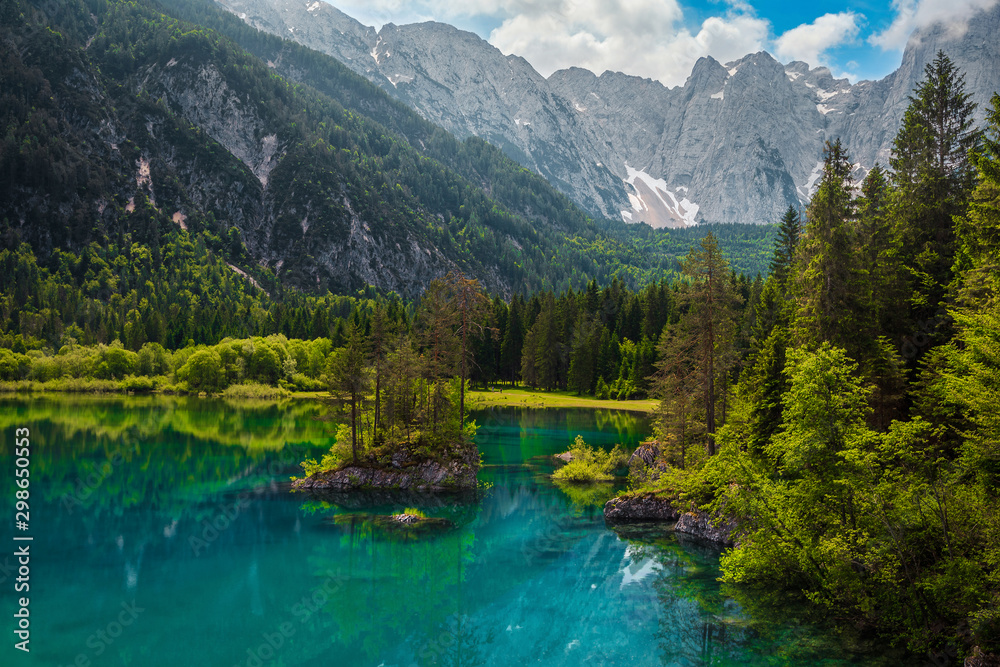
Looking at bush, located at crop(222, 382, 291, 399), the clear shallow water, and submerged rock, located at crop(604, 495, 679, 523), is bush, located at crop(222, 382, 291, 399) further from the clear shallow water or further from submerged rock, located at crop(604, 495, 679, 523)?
submerged rock, located at crop(604, 495, 679, 523)

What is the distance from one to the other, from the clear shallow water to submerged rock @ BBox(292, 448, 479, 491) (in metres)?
1.60

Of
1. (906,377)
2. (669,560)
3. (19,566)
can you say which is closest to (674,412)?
(669,560)

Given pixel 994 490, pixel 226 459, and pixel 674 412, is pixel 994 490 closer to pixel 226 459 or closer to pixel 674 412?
pixel 674 412

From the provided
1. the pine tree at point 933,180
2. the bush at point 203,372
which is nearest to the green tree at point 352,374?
the pine tree at point 933,180

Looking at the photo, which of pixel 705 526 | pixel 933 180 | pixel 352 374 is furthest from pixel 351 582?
pixel 933 180

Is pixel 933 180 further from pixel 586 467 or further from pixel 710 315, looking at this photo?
pixel 586 467

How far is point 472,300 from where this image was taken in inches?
2098

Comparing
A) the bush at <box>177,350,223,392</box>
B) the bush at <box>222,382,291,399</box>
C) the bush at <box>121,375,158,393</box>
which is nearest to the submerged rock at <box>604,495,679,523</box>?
the bush at <box>222,382,291,399</box>

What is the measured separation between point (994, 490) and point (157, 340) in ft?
517

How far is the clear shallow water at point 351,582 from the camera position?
71.4 feet

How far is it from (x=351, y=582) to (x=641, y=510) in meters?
20.3

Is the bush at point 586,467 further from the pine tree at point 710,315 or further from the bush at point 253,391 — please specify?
the bush at point 253,391

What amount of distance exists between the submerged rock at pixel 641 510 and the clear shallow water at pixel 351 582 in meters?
1.05

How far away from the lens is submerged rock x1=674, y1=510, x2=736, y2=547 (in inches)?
1328
